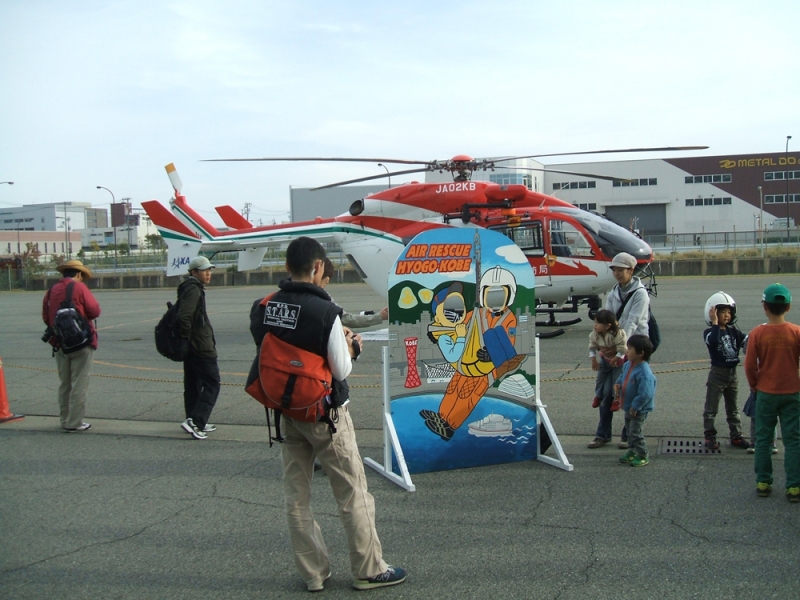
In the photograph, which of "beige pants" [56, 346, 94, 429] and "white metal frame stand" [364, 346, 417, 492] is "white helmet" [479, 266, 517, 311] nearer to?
"white metal frame stand" [364, 346, 417, 492]

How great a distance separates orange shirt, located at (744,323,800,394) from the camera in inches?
204

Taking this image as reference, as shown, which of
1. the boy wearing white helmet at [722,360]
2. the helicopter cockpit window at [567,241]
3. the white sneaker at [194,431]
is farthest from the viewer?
the helicopter cockpit window at [567,241]

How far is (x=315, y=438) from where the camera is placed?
4.06 metres

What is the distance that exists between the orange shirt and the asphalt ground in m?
0.83

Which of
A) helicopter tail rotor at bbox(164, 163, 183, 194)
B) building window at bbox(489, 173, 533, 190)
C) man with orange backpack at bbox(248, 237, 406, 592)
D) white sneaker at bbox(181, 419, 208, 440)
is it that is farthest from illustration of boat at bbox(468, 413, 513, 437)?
building window at bbox(489, 173, 533, 190)

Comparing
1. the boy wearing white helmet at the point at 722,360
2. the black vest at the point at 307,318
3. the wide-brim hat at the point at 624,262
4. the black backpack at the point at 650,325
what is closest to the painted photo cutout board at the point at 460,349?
the wide-brim hat at the point at 624,262

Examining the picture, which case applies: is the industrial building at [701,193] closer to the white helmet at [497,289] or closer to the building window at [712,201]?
the building window at [712,201]

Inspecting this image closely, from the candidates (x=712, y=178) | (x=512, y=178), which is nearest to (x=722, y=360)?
A: (x=512, y=178)

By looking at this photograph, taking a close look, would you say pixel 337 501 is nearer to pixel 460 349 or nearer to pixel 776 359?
pixel 460 349

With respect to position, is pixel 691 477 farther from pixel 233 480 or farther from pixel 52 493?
pixel 52 493

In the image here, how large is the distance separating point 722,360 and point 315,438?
401cm

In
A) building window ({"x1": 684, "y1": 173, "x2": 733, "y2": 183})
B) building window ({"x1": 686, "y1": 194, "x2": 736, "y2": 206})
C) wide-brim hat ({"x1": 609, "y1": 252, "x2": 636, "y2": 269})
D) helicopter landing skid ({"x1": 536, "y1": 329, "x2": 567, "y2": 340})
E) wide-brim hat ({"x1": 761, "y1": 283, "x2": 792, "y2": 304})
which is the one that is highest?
building window ({"x1": 684, "y1": 173, "x2": 733, "y2": 183})

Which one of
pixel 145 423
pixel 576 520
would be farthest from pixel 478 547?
pixel 145 423

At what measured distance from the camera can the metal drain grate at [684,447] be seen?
6.44 m
